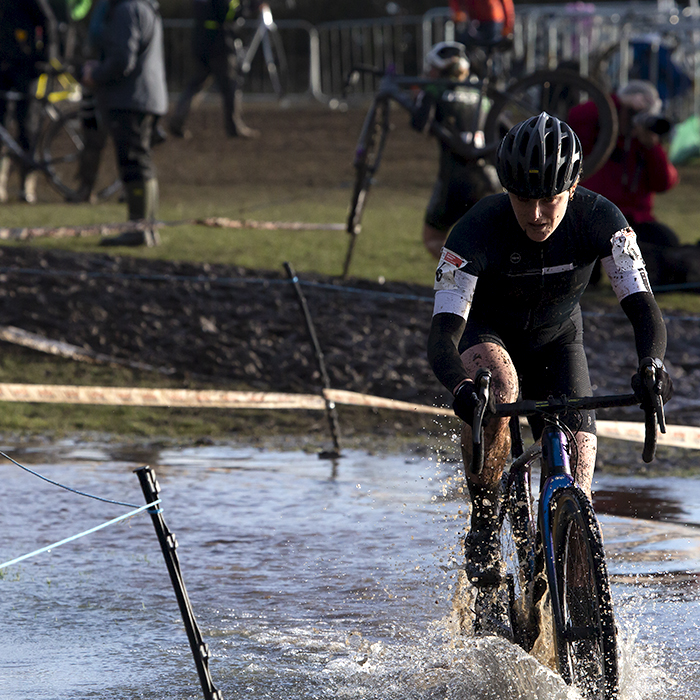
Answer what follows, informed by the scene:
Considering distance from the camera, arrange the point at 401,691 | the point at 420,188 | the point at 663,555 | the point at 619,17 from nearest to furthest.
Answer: the point at 401,691 < the point at 663,555 < the point at 420,188 < the point at 619,17

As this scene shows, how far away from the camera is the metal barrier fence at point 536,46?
71.2 ft

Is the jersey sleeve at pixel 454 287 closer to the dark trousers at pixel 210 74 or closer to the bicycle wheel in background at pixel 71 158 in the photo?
the bicycle wheel in background at pixel 71 158

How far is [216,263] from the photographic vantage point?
12.9 meters

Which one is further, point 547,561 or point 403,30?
point 403,30

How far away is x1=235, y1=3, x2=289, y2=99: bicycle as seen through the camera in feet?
80.7

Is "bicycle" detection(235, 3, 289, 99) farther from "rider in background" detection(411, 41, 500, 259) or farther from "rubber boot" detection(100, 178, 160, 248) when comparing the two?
"rider in background" detection(411, 41, 500, 259)

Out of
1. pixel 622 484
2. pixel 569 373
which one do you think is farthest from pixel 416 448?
pixel 569 373

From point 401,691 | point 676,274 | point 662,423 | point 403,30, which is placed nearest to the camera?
point 662,423

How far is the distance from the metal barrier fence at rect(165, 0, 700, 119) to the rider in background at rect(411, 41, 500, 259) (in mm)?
7742

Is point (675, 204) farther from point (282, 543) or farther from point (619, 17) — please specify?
point (282, 543)

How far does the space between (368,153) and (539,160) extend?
7.54m

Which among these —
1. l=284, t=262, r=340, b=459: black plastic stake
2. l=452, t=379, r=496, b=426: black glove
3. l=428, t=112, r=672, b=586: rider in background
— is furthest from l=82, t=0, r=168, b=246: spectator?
l=452, t=379, r=496, b=426: black glove

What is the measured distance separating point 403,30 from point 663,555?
22.1 meters

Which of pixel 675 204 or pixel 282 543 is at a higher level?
pixel 282 543
